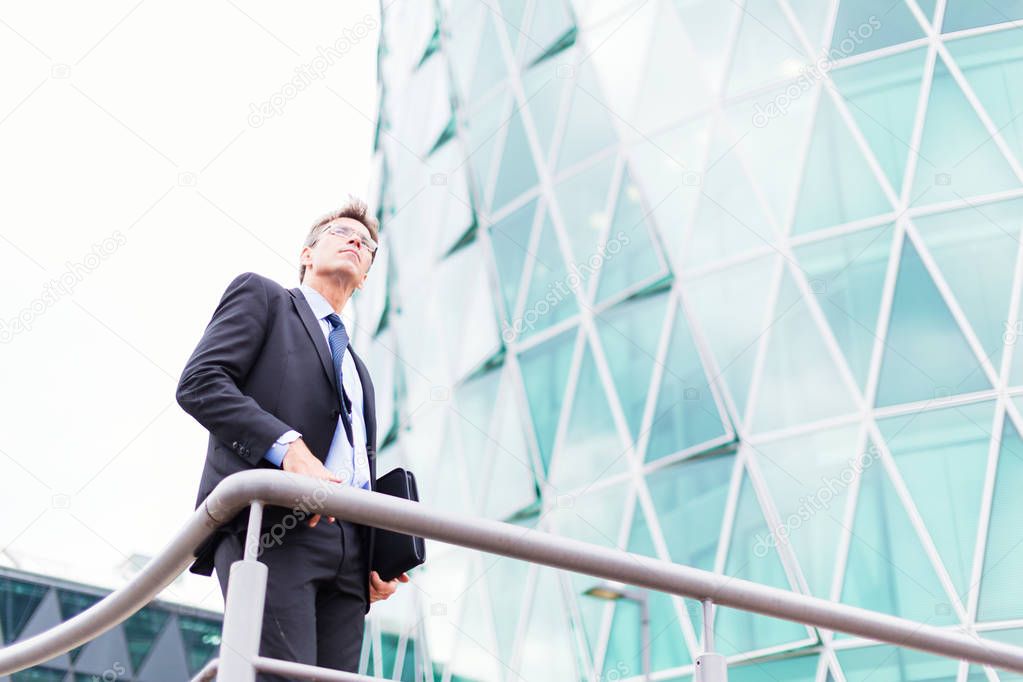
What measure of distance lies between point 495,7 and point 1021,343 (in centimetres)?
1318

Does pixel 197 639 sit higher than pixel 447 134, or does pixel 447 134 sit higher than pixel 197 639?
pixel 447 134

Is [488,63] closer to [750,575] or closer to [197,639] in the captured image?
[750,575]

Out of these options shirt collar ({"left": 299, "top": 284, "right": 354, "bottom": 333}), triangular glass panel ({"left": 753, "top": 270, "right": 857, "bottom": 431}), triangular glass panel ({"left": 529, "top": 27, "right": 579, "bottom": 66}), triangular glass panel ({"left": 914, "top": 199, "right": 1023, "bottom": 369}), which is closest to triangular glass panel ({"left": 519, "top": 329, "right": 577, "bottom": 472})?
triangular glass panel ({"left": 753, "top": 270, "right": 857, "bottom": 431})

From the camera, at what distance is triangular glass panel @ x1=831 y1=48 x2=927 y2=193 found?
12695 mm

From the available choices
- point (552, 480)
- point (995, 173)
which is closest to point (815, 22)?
point (995, 173)

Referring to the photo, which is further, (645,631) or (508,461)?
(508,461)

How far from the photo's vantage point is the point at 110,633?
24.0 m

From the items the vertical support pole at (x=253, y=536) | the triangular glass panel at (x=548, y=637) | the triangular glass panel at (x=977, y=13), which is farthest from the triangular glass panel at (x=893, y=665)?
the vertical support pole at (x=253, y=536)

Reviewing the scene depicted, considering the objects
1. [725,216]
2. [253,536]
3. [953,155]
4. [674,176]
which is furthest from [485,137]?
[253,536]

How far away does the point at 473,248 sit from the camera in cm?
2036

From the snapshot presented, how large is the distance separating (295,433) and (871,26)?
1198cm

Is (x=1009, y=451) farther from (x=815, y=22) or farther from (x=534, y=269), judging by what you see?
(x=534, y=269)

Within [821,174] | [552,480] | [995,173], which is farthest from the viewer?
[552,480]

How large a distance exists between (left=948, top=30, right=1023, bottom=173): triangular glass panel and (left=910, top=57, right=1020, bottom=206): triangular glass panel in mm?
170
